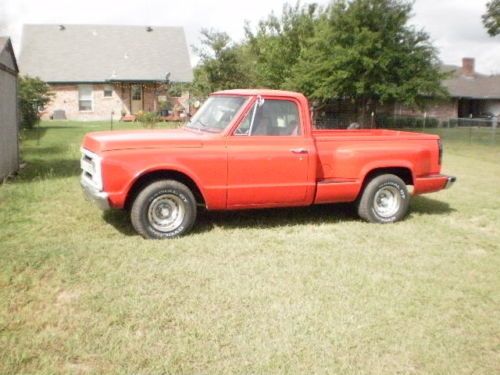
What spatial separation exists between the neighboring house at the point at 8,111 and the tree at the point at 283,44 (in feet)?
62.4

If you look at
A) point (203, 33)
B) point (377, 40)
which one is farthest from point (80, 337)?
point (203, 33)

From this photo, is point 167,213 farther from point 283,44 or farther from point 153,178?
point 283,44

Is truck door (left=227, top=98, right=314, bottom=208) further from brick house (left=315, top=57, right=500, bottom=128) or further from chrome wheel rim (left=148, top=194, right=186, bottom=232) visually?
brick house (left=315, top=57, right=500, bottom=128)

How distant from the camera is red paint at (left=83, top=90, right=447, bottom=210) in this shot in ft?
21.0

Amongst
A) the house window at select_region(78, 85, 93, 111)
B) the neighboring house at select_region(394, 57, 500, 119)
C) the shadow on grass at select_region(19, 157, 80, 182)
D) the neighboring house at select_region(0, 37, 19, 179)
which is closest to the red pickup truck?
the neighboring house at select_region(0, 37, 19, 179)

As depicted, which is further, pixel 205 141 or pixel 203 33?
pixel 203 33

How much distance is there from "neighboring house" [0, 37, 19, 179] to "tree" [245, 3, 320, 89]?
1901cm

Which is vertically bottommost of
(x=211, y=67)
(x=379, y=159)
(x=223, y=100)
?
(x=379, y=159)

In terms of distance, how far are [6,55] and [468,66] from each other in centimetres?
5348

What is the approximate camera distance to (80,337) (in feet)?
13.4

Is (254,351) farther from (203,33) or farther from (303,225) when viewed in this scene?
(203,33)

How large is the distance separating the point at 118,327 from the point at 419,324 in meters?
2.53

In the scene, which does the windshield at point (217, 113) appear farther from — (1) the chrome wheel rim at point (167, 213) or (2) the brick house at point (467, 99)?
(2) the brick house at point (467, 99)

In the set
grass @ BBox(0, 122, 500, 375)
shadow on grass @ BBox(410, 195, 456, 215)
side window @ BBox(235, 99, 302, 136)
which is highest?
side window @ BBox(235, 99, 302, 136)
